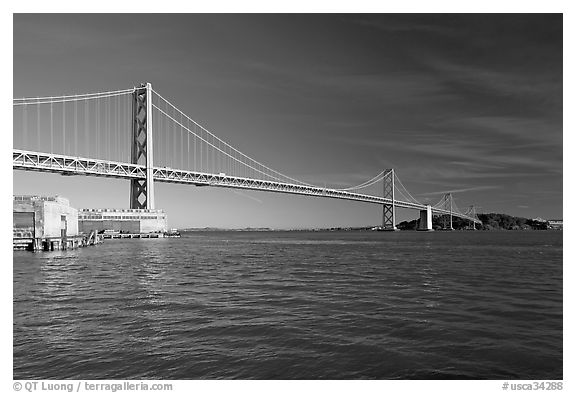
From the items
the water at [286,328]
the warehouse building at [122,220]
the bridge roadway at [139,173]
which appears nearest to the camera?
the water at [286,328]

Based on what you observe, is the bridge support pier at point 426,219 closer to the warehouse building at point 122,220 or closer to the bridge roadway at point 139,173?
the bridge roadway at point 139,173

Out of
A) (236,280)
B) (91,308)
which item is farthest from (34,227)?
(91,308)

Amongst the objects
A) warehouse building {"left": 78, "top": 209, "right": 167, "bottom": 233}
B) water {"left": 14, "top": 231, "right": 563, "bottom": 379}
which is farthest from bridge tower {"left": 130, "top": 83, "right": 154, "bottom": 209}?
water {"left": 14, "top": 231, "right": 563, "bottom": 379}

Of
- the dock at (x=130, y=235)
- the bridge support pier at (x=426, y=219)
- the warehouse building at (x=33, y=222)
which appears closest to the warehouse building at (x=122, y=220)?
the dock at (x=130, y=235)

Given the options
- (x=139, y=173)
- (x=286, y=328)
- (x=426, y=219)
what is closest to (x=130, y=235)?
(x=139, y=173)

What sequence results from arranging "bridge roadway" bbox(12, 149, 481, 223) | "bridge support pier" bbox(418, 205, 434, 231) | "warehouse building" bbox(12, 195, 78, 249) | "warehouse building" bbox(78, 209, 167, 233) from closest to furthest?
"warehouse building" bbox(12, 195, 78, 249) → "bridge roadway" bbox(12, 149, 481, 223) → "warehouse building" bbox(78, 209, 167, 233) → "bridge support pier" bbox(418, 205, 434, 231)

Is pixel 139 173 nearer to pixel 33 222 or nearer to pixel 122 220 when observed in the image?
pixel 122 220

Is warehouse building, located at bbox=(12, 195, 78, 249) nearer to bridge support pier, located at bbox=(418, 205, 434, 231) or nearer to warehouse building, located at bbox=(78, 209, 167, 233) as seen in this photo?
warehouse building, located at bbox=(78, 209, 167, 233)

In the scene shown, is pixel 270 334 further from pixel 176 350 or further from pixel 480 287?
pixel 480 287
